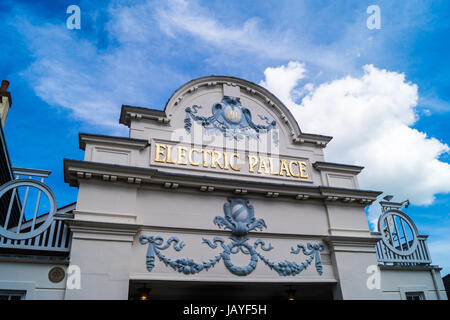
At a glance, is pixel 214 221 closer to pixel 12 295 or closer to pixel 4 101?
pixel 12 295

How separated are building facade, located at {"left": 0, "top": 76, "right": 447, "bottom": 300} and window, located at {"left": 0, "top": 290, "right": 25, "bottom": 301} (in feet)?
0.12

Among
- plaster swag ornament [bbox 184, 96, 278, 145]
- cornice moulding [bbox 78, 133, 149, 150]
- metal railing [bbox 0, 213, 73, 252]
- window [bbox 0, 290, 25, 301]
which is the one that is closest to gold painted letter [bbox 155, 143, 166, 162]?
cornice moulding [bbox 78, 133, 149, 150]

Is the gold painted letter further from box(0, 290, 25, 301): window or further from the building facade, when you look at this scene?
box(0, 290, 25, 301): window

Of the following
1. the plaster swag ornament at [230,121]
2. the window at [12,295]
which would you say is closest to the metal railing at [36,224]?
the window at [12,295]

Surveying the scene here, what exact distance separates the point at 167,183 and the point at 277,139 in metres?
5.01

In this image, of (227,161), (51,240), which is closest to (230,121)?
(227,161)

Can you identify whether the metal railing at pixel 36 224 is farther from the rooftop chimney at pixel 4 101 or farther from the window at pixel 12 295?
the rooftop chimney at pixel 4 101

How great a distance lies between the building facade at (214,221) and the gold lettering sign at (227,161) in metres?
0.04

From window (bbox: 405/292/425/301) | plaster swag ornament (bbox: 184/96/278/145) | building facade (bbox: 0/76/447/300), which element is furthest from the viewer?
plaster swag ornament (bbox: 184/96/278/145)

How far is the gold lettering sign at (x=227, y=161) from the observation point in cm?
1177

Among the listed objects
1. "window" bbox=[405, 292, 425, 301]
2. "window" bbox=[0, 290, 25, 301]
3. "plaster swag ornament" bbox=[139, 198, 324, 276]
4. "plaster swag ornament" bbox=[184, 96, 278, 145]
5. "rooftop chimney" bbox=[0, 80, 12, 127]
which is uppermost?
"rooftop chimney" bbox=[0, 80, 12, 127]

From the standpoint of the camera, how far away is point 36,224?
1058 cm

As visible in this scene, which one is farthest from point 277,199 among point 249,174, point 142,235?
point 142,235

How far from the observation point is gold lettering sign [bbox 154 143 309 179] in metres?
Result: 11.8
